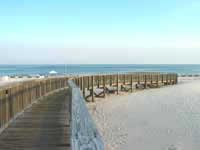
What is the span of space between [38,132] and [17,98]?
7.04 ft

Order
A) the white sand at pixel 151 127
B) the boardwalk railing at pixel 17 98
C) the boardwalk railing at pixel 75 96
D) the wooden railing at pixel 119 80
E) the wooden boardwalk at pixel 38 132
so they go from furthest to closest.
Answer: the wooden railing at pixel 119 80 → the white sand at pixel 151 127 → the boardwalk railing at pixel 17 98 → the wooden boardwalk at pixel 38 132 → the boardwalk railing at pixel 75 96

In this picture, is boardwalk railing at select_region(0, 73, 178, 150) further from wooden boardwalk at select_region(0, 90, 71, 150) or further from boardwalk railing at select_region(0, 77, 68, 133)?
wooden boardwalk at select_region(0, 90, 71, 150)

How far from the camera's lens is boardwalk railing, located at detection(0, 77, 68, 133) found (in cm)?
638

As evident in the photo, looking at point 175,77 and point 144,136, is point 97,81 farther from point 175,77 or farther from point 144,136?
point 175,77

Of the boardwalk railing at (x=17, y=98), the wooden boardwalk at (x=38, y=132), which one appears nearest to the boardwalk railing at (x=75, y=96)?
the boardwalk railing at (x=17, y=98)

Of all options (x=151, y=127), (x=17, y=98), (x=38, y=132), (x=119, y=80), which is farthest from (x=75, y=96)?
(x=119, y=80)

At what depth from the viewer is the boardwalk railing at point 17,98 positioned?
20.9ft

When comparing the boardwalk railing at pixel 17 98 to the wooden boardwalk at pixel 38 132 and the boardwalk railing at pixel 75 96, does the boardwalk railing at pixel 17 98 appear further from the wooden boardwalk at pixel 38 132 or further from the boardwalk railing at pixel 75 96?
the wooden boardwalk at pixel 38 132

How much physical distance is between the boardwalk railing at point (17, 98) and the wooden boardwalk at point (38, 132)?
8.5 inches

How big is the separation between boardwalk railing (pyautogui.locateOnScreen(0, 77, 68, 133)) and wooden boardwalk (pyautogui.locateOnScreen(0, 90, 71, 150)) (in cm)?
22

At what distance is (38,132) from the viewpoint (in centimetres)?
608

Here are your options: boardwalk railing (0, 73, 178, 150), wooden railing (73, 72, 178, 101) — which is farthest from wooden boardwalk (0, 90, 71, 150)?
wooden railing (73, 72, 178, 101)

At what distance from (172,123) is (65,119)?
5.80 m

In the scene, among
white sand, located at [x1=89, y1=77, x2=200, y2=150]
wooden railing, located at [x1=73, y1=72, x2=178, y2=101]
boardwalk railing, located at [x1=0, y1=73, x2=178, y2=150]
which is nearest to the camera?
boardwalk railing, located at [x1=0, y1=73, x2=178, y2=150]
